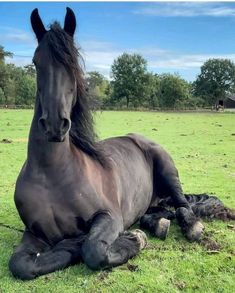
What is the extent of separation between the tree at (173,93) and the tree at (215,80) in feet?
39.7

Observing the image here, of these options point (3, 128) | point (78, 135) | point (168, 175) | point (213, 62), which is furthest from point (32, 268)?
point (213, 62)

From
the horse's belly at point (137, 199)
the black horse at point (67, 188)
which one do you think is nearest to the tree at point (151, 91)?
the horse's belly at point (137, 199)

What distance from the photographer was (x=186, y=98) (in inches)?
3152

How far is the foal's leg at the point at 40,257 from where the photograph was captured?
3875 mm

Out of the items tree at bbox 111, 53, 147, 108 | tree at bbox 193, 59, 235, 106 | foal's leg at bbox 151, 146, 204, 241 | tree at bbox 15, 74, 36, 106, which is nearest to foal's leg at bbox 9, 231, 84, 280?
foal's leg at bbox 151, 146, 204, 241

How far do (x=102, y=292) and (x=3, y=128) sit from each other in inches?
755

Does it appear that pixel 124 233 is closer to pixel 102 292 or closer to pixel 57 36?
pixel 102 292

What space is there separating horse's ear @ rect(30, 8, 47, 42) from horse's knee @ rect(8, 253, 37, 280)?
6.55 feet

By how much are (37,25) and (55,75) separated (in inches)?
25.2

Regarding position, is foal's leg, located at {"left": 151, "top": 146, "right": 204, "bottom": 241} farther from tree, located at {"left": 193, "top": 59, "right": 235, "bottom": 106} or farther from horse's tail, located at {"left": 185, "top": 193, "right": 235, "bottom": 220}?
tree, located at {"left": 193, "top": 59, "right": 235, "bottom": 106}

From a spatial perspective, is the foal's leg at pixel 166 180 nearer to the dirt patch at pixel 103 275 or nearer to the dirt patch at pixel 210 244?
the dirt patch at pixel 210 244

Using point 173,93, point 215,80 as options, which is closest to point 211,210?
point 173,93

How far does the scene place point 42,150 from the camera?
4.22m

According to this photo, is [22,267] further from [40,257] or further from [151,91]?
[151,91]
